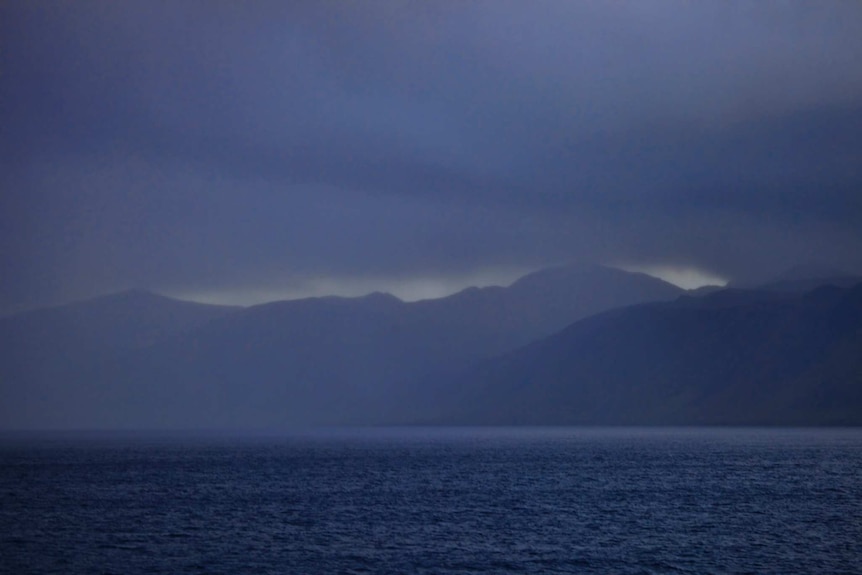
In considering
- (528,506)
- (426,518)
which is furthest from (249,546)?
(528,506)

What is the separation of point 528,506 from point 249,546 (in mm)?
32013

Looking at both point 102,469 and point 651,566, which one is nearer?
point 651,566

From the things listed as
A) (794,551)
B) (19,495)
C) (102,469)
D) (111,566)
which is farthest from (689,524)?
(102,469)

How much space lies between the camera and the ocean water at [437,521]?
6066 cm

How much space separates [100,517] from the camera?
273ft

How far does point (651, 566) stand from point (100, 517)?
1910 inches

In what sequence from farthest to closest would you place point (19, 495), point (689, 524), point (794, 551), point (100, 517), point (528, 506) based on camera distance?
point (19, 495) → point (528, 506) → point (100, 517) → point (689, 524) → point (794, 551)

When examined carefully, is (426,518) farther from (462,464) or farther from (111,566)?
(462,464)

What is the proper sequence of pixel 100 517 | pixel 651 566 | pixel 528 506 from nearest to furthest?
1. pixel 651 566
2. pixel 100 517
3. pixel 528 506

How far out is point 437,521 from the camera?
79375 mm

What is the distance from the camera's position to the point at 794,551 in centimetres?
6397

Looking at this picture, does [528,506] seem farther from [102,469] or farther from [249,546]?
[102,469]

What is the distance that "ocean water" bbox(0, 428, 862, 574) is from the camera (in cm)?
6066

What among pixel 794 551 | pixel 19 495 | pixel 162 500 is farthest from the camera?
pixel 19 495
